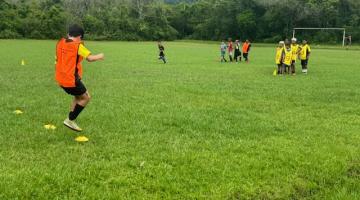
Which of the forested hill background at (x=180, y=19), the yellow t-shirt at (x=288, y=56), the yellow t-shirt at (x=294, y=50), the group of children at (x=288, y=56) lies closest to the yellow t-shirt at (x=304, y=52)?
the group of children at (x=288, y=56)

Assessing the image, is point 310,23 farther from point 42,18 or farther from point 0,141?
point 0,141

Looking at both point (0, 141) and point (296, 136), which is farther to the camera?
point (296, 136)

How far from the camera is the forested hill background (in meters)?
87.8

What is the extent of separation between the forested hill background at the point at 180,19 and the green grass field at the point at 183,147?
75.9 meters

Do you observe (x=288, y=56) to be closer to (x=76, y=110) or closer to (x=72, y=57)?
(x=76, y=110)

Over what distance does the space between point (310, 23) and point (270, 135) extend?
89.8 metres

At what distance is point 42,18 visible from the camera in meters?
87.5

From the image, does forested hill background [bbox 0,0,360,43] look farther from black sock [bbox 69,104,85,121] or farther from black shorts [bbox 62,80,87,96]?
black shorts [bbox 62,80,87,96]

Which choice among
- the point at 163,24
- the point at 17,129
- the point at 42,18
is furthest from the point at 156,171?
the point at 163,24

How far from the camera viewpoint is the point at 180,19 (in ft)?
397

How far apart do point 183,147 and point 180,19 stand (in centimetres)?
11470

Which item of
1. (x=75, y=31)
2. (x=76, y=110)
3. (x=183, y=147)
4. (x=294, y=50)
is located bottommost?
(x=183, y=147)

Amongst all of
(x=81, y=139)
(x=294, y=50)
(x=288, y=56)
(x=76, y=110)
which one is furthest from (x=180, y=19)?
(x=81, y=139)

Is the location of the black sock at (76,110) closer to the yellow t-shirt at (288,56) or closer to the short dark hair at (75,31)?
the short dark hair at (75,31)
